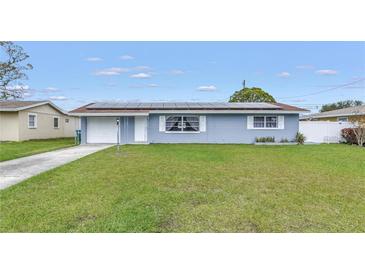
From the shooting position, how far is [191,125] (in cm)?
1788

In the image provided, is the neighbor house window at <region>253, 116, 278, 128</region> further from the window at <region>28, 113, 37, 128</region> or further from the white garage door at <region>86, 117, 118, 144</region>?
the window at <region>28, 113, 37, 128</region>

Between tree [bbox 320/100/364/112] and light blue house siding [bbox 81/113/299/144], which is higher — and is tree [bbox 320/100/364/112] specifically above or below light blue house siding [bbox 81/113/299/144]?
above

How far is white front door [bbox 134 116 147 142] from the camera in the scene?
57.6ft

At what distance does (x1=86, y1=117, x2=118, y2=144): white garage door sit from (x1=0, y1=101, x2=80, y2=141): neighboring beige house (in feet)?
17.5

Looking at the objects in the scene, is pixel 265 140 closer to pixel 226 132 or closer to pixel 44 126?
pixel 226 132

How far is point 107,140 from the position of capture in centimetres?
1775

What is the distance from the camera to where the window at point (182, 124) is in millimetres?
17750

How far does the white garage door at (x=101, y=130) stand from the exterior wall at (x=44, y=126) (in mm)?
5468

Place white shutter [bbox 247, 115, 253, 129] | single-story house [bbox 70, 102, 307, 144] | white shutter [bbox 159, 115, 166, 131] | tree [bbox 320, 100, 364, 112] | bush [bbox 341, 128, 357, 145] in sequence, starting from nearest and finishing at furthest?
single-story house [bbox 70, 102, 307, 144], white shutter [bbox 159, 115, 166, 131], white shutter [bbox 247, 115, 253, 129], bush [bbox 341, 128, 357, 145], tree [bbox 320, 100, 364, 112]

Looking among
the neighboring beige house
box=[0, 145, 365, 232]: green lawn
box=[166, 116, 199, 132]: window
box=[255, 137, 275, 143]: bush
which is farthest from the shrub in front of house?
the neighboring beige house

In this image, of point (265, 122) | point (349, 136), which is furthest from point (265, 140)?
point (349, 136)

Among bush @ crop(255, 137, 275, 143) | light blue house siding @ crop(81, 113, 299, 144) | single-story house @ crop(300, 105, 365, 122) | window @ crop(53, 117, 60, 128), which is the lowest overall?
bush @ crop(255, 137, 275, 143)
